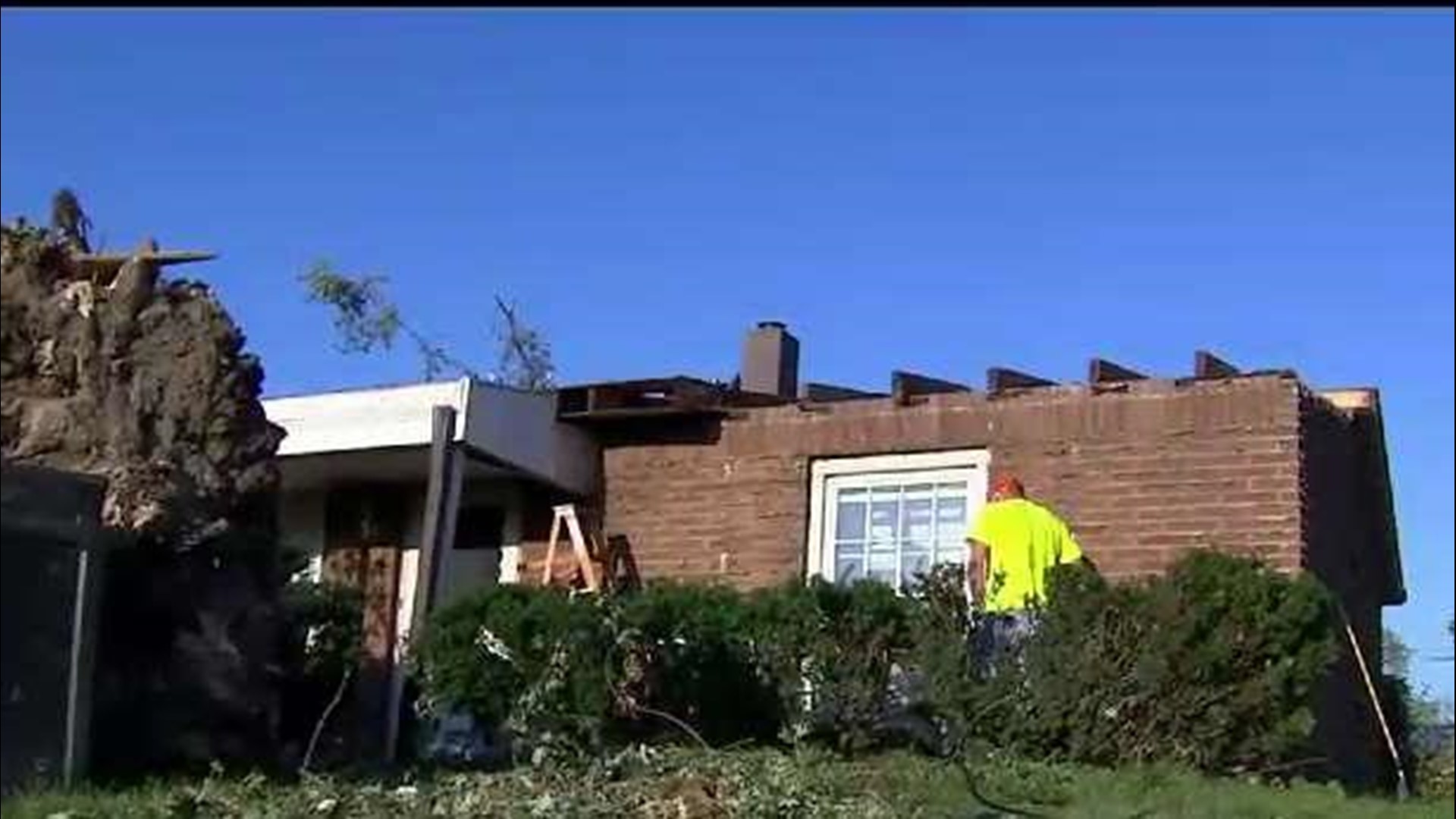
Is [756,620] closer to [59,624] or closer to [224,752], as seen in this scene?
[224,752]

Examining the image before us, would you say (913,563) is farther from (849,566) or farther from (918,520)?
(849,566)

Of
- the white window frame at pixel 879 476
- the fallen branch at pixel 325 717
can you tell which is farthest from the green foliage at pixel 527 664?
the white window frame at pixel 879 476

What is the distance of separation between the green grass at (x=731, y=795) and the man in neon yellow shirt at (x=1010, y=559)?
1355 millimetres

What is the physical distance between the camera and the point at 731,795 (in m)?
8.49

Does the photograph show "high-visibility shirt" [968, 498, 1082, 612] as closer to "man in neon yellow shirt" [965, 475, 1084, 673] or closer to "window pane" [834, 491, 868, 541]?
"man in neon yellow shirt" [965, 475, 1084, 673]

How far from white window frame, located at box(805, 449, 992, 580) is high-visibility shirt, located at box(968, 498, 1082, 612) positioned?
2.21m

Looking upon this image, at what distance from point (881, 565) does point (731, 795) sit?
19.9 ft

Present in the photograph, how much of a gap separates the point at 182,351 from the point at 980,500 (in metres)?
5.92

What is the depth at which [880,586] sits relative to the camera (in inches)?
438

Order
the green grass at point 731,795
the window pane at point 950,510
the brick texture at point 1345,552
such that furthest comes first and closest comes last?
the window pane at point 950,510
the brick texture at point 1345,552
the green grass at point 731,795

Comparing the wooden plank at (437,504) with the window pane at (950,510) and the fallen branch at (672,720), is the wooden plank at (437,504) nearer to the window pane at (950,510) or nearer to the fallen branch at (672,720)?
the window pane at (950,510)

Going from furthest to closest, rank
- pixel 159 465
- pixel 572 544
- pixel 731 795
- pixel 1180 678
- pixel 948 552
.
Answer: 1. pixel 572 544
2. pixel 948 552
3. pixel 1180 678
4. pixel 159 465
5. pixel 731 795

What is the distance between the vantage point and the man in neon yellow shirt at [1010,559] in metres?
10.8

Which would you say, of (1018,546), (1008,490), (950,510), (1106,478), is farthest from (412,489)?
(1018,546)
